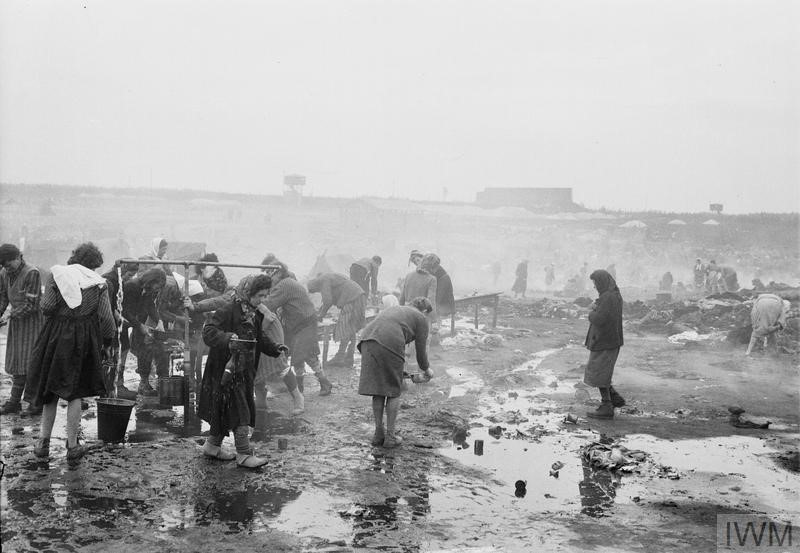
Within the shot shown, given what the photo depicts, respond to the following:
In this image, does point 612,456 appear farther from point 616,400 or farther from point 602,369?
point 616,400

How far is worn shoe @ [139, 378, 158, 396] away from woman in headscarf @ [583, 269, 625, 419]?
17.3ft

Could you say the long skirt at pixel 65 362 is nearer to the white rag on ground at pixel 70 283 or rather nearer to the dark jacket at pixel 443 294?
the white rag on ground at pixel 70 283

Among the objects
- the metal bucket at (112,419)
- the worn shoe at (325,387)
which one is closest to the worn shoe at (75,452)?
the metal bucket at (112,419)

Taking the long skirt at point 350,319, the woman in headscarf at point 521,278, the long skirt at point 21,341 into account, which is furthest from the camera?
the woman in headscarf at point 521,278

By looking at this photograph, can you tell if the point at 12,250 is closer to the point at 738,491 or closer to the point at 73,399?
the point at 73,399

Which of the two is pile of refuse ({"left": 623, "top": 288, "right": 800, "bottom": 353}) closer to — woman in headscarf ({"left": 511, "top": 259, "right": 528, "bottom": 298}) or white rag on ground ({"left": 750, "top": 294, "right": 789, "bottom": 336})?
white rag on ground ({"left": 750, "top": 294, "right": 789, "bottom": 336})

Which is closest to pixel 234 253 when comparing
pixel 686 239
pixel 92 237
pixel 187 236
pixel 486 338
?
pixel 187 236

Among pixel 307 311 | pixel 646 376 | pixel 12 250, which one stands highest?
pixel 12 250

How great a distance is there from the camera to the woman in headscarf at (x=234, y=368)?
18.7 ft

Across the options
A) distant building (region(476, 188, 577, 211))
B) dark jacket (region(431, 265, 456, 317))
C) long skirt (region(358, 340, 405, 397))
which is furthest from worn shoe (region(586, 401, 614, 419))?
distant building (region(476, 188, 577, 211))

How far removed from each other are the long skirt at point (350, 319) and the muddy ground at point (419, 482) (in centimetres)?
114

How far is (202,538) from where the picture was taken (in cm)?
443

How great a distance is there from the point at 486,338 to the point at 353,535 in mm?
10253

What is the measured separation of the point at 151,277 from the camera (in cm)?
821
